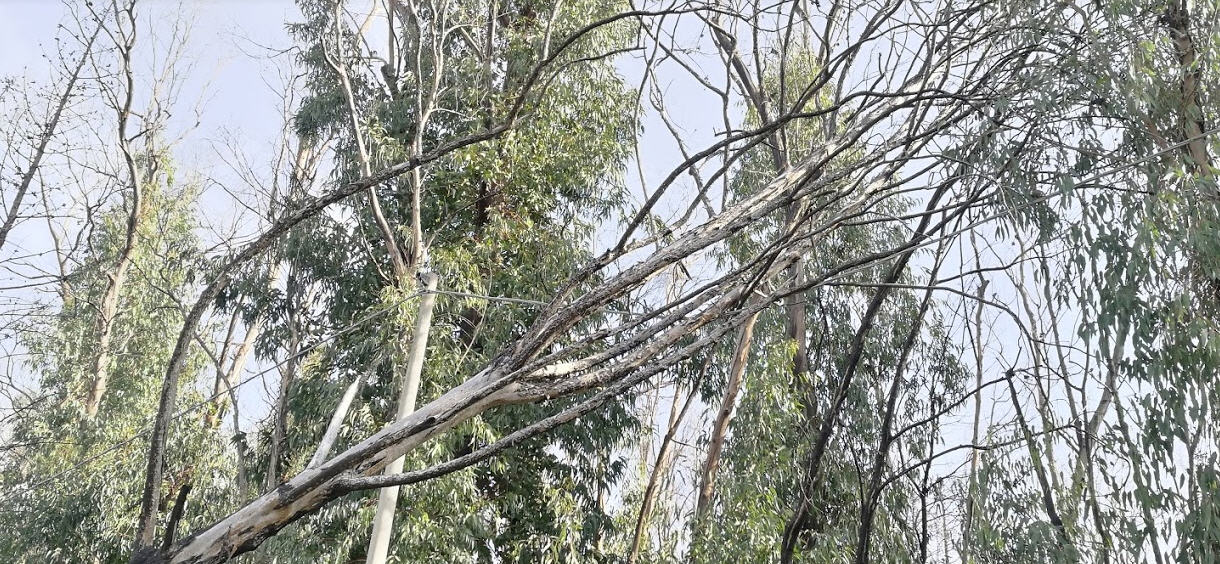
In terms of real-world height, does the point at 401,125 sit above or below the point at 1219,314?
above

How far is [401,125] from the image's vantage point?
781 cm

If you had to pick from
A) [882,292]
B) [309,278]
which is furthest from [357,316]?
[882,292]

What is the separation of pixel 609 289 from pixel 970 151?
2.18 m

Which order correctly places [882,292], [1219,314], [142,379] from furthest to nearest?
[142,379] → [882,292] → [1219,314]

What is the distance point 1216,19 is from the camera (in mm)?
3730

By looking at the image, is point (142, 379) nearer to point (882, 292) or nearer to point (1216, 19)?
point (882, 292)

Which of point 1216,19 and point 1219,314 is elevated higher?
point 1216,19

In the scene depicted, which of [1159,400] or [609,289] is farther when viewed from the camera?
[1159,400]

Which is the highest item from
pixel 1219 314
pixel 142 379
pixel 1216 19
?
pixel 142 379

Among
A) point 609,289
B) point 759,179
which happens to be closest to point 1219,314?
point 609,289

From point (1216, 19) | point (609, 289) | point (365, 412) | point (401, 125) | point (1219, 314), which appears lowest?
point (609, 289)

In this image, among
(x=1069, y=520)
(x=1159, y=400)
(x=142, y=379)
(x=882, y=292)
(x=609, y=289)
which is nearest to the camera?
(x=609, y=289)

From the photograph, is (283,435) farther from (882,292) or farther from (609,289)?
(609,289)

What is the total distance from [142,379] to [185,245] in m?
1.69
